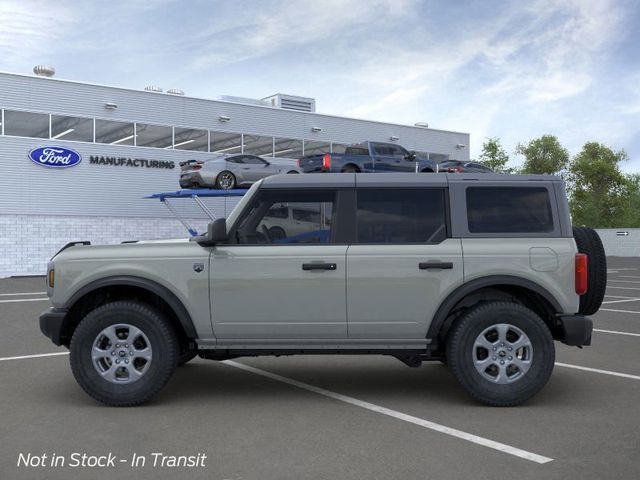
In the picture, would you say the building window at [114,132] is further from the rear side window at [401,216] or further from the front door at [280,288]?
the rear side window at [401,216]

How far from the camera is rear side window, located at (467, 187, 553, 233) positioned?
20.0 ft

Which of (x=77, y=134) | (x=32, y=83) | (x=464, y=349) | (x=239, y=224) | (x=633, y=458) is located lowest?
(x=633, y=458)

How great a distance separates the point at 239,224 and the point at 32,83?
989 inches

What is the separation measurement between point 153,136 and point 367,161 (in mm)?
13138

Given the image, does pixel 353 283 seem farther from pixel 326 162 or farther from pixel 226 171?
pixel 226 171

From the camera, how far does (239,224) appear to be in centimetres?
612

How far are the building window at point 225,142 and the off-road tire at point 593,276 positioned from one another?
27.8 m

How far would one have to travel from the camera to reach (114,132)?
30.1 m

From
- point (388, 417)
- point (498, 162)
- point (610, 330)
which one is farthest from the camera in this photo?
point (498, 162)

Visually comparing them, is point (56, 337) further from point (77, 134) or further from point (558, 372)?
point (77, 134)

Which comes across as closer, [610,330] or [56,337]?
[56,337]

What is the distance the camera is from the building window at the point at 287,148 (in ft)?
114

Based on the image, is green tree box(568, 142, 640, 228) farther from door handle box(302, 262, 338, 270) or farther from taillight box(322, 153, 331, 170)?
door handle box(302, 262, 338, 270)

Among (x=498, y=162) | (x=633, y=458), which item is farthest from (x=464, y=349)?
(x=498, y=162)
